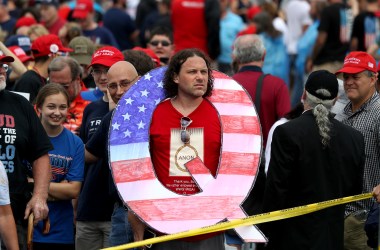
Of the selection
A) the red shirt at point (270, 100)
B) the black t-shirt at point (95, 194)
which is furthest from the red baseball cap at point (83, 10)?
the black t-shirt at point (95, 194)

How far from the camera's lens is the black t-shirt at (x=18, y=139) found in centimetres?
759

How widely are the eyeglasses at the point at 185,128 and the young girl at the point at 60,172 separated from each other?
4.60ft

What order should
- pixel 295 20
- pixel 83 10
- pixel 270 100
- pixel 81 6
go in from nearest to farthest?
pixel 270 100
pixel 83 10
pixel 81 6
pixel 295 20

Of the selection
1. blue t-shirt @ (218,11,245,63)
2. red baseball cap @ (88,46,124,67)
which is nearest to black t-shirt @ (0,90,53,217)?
red baseball cap @ (88,46,124,67)

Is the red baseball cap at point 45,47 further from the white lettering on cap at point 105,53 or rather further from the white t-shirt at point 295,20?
the white t-shirt at point 295,20

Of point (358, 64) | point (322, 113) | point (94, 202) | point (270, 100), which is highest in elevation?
point (358, 64)

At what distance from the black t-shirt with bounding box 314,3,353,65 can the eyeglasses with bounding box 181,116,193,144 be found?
10000 mm

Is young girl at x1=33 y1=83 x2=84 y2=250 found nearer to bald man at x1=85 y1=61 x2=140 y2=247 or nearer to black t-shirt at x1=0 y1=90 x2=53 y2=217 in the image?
bald man at x1=85 y1=61 x2=140 y2=247

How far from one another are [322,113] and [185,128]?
42.7 inches

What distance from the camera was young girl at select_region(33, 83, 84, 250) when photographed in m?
8.34

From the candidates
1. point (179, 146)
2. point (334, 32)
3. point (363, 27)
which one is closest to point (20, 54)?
point (179, 146)

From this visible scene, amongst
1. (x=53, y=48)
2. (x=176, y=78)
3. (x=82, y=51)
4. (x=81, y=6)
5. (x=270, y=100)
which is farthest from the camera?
(x=81, y=6)

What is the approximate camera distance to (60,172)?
27.9ft

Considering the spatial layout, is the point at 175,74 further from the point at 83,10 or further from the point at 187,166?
the point at 83,10
